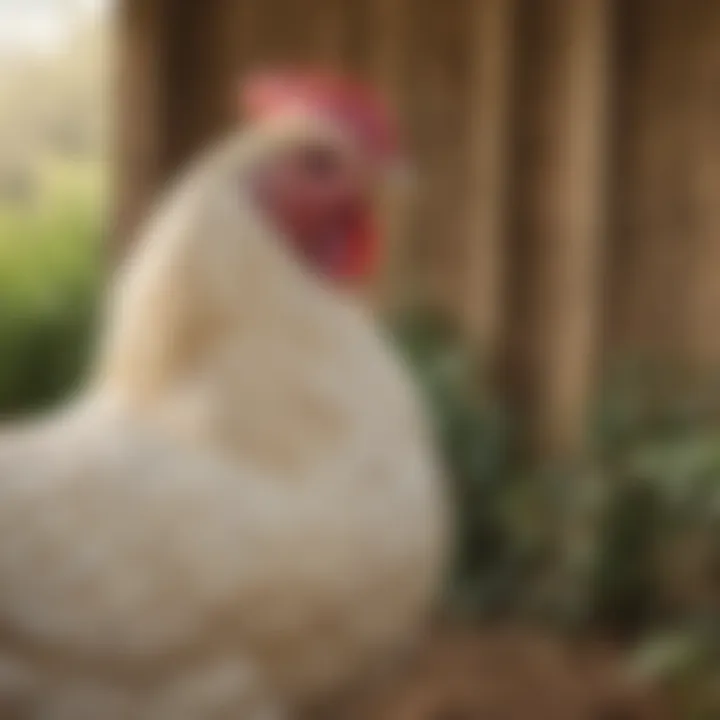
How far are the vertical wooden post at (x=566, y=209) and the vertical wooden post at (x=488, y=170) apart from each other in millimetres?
40

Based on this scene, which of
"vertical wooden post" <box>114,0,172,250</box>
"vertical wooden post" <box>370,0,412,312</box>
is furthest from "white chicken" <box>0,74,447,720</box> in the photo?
"vertical wooden post" <box>370,0,412,312</box>

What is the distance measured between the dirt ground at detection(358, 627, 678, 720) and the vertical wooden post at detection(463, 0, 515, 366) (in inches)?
15.5

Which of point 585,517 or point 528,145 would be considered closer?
point 585,517

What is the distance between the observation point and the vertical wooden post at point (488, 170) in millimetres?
1646

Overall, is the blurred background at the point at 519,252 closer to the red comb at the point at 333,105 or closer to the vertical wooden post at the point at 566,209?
the vertical wooden post at the point at 566,209

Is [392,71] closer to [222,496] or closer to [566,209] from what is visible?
[566,209]

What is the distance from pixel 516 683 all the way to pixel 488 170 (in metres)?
0.67

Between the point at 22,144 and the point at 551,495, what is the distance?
0.74 m

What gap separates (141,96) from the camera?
1.64m

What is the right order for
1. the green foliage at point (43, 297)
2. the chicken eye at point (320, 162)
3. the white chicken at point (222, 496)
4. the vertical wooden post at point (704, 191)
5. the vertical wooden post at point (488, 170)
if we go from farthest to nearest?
the vertical wooden post at point (488, 170) < the vertical wooden post at point (704, 191) < the green foliage at point (43, 297) < the chicken eye at point (320, 162) < the white chicken at point (222, 496)

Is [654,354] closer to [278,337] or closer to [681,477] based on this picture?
[681,477]

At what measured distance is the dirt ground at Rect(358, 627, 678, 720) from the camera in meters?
1.32

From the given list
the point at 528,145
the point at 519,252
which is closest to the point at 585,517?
the point at 519,252

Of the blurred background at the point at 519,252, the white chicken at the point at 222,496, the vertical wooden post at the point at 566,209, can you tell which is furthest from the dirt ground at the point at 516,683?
the white chicken at the point at 222,496
